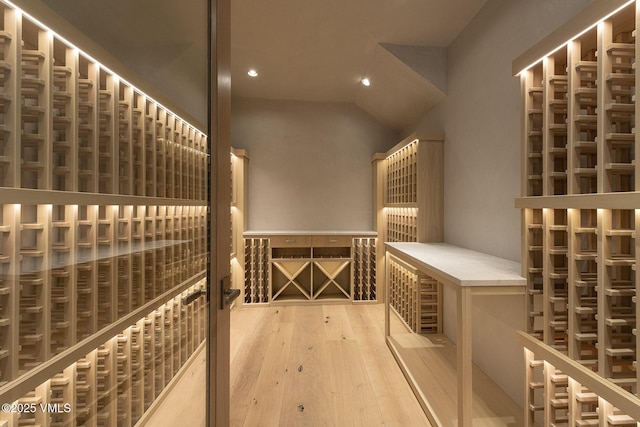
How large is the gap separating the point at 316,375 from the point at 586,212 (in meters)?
2.03

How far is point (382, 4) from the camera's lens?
2.41m

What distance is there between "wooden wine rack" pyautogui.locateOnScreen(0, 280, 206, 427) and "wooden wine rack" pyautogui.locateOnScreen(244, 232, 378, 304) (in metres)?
3.05

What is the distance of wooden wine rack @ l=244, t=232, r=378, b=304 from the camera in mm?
4020

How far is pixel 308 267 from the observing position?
175 inches

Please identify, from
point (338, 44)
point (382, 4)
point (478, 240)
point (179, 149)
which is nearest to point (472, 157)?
point (478, 240)

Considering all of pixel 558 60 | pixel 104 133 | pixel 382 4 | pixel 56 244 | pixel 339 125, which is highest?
pixel 382 4

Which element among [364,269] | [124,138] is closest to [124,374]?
[124,138]

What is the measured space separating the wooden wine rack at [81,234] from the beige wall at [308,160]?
3.63 m

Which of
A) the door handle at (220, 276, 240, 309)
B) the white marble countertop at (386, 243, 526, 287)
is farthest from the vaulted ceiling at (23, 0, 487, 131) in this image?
the white marble countertop at (386, 243, 526, 287)

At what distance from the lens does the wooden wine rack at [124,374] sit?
1.47ft

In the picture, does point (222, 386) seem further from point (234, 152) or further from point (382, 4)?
point (234, 152)

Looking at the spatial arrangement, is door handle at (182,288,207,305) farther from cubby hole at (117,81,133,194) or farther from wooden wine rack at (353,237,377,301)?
wooden wine rack at (353,237,377,301)

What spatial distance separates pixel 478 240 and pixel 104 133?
8.36ft

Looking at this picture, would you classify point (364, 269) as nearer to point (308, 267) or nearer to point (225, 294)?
point (308, 267)
